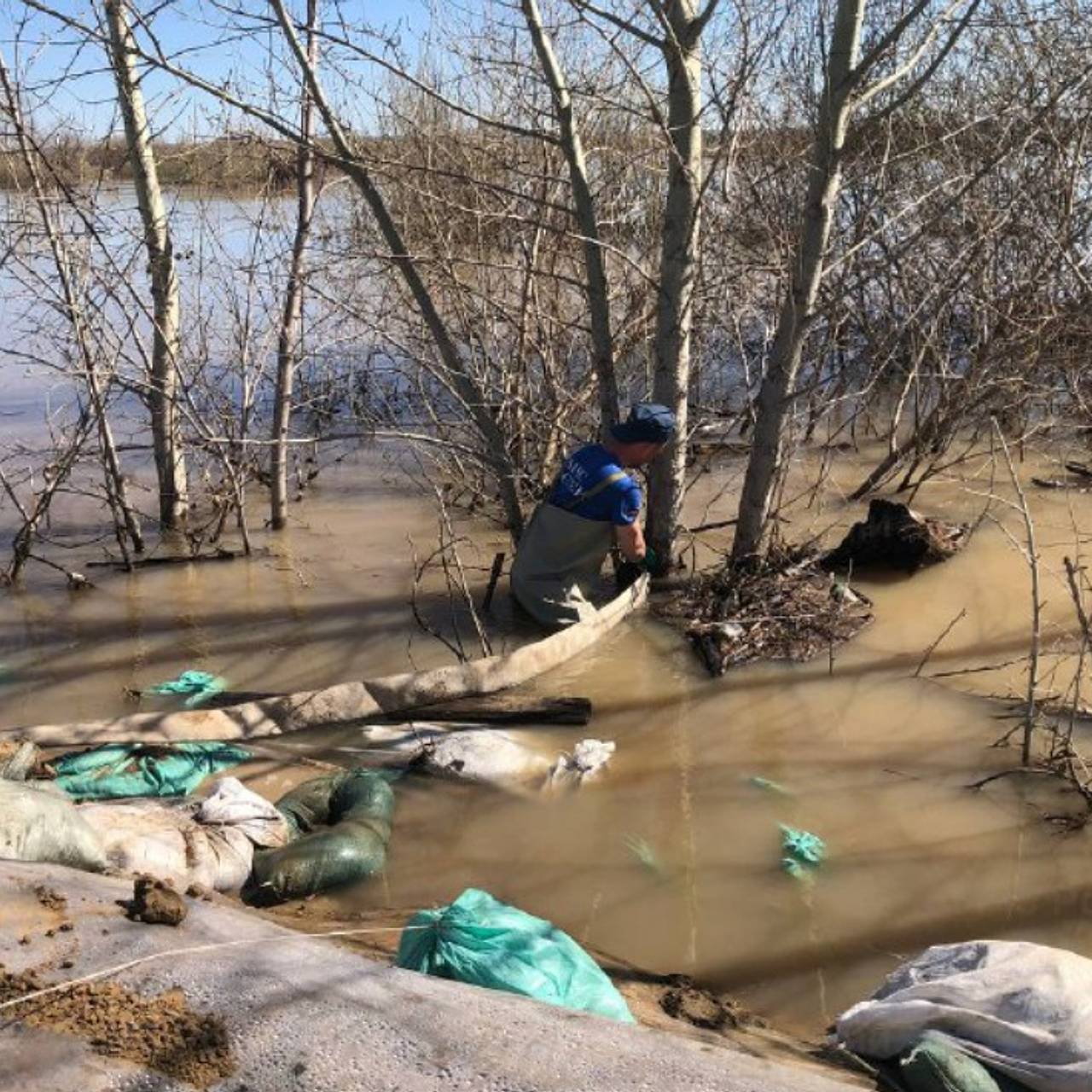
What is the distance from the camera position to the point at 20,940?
2746mm

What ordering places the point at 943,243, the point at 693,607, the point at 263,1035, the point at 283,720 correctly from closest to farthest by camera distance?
the point at 263,1035
the point at 283,720
the point at 693,607
the point at 943,243

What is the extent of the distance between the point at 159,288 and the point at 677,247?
3.31 meters

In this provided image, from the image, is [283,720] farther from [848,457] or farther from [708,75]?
[848,457]

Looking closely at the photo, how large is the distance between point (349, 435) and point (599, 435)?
1.73 m

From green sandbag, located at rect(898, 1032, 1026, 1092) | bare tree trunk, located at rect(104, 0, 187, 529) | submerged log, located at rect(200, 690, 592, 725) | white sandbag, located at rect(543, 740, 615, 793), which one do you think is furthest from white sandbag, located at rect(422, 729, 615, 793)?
bare tree trunk, located at rect(104, 0, 187, 529)

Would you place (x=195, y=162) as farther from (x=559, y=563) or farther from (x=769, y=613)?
(x=769, y=613)

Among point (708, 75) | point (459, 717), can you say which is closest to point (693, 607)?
point (459, 717)

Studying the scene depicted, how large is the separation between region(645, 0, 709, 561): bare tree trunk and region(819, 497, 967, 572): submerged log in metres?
1.06

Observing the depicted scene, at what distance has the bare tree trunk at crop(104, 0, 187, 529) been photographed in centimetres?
641

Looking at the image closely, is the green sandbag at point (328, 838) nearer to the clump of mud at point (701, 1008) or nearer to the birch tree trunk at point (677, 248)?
the clump of mud at point (701, 1008)

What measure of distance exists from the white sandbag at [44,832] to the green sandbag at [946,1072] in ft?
7.62

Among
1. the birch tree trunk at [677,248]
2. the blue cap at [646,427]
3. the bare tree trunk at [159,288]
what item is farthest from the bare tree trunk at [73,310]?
the birch tree trunk at [677,248]

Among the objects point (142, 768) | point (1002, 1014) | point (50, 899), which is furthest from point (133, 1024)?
point (142, 768)

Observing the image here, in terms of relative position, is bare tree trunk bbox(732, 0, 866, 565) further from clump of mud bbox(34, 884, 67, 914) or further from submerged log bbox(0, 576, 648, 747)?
clump of mud bbox(34, 884, 67, 914)
